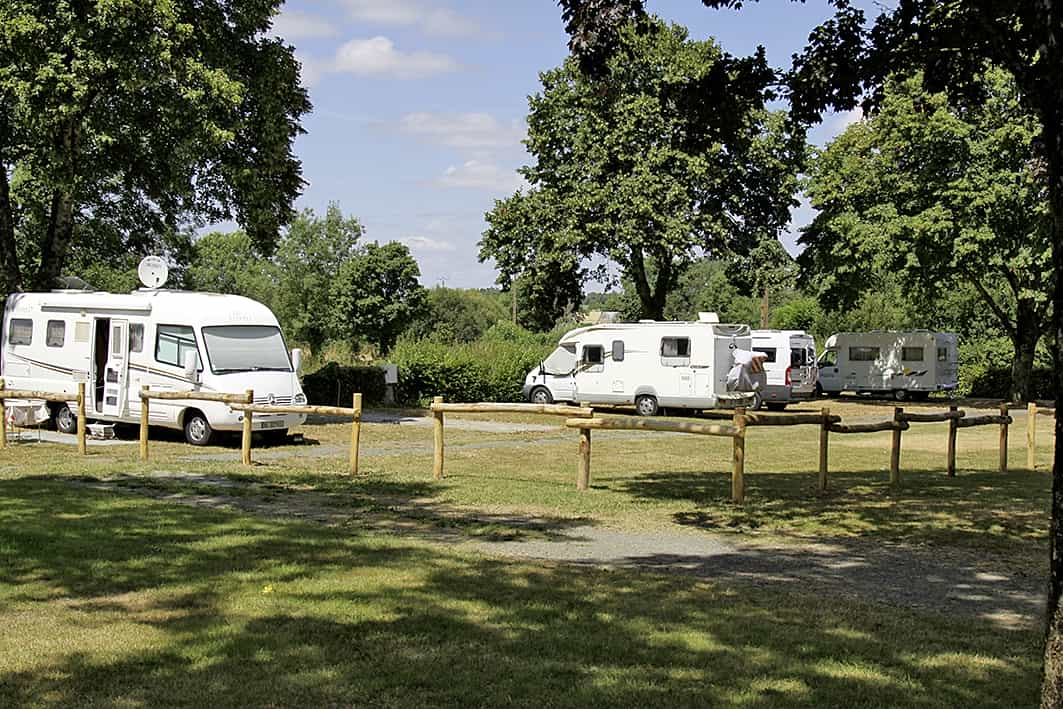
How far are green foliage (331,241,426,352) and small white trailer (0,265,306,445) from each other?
5341cm

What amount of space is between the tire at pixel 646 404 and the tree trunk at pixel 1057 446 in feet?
80.9

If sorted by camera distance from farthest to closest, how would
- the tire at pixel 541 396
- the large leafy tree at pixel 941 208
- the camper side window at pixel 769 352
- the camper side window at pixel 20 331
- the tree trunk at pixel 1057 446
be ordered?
the camper side window at pixel 769 352 < the large leafy tree at pixel 941 208 < the tire at pixel 541 396 < the camper side window at pixel 20 331 < the tree trunk at pixel 1057 446

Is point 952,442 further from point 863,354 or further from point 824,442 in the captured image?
point 863,354

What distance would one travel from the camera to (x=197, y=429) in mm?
18266

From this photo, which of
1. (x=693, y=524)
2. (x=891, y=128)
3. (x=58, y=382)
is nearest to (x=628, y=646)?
(x=693, y=524)

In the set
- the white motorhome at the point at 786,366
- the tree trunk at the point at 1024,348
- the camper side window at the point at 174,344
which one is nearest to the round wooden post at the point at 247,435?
the camper side window at the point at 174,344

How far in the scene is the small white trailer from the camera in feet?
60.5

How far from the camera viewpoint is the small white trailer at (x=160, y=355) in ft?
60.5

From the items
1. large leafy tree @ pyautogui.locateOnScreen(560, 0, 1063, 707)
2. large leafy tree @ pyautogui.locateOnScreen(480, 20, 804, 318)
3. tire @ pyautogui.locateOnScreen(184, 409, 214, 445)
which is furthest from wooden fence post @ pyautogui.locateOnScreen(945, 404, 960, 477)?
large leafy tree @ pyautogui.locateOnScreen(480, 20, 804, 318)

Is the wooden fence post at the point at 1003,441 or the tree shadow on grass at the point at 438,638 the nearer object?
the tree shadow on grass at the point at 438,638

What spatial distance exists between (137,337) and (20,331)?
3287 millimetres

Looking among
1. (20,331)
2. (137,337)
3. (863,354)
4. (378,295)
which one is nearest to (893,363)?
(863,354)

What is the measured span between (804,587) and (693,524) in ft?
9.79

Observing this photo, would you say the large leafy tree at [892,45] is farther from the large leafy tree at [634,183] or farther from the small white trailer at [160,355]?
the large leafy tree at [634,183]
